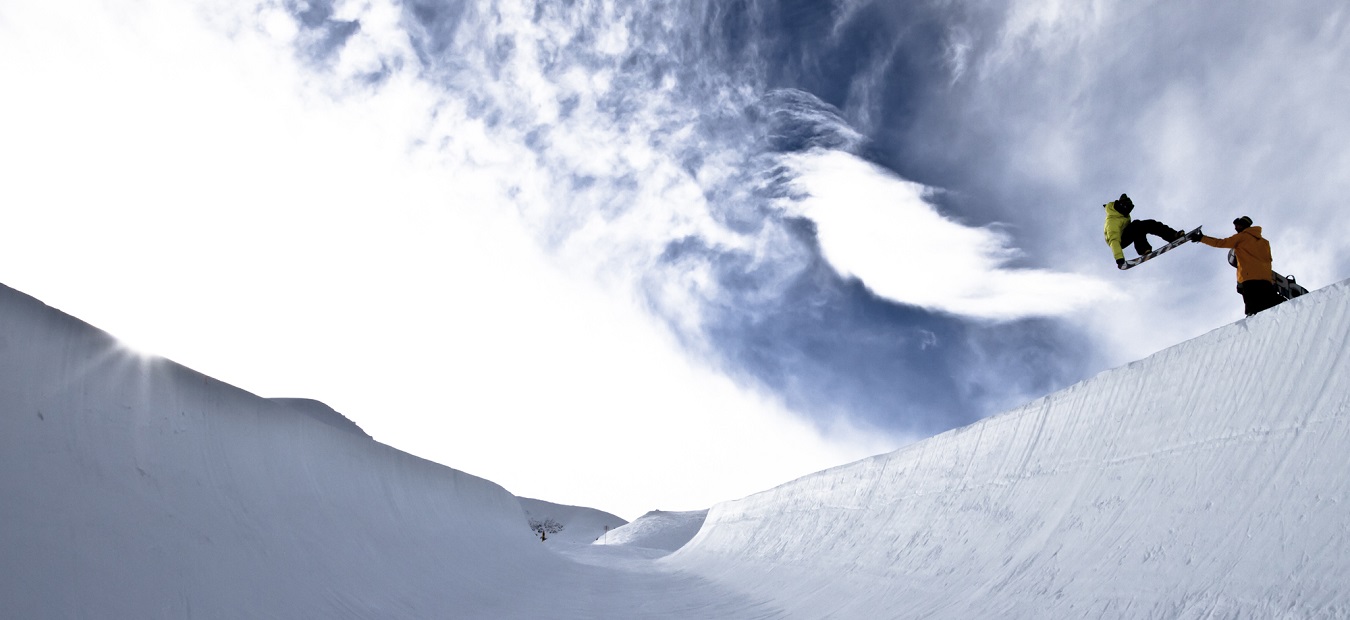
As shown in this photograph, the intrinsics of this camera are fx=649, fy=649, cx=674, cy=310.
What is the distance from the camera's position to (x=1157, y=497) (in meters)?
3.38

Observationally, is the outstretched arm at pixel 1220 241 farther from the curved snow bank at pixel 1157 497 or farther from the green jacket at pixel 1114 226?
the curved snow bank at pixel 1157 497

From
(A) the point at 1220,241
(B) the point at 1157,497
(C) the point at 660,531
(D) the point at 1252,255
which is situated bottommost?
(B) the point at 1157,497

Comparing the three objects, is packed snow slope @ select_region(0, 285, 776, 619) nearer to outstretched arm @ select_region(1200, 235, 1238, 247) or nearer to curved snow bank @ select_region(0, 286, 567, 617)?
curved snow bank @ select_region(0, 286, 567, 617)

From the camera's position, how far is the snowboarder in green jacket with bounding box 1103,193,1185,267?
681 centimetres

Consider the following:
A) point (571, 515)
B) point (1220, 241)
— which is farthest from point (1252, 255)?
point (571, 515)

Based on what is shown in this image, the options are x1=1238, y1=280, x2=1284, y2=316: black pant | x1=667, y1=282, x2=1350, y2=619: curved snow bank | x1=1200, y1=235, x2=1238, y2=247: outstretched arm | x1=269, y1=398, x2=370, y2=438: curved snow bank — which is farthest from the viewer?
x1=269, y1=398, x2=370, y2=438: curved snow bank

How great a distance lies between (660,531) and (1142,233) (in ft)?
129

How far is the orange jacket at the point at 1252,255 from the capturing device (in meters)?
5.51

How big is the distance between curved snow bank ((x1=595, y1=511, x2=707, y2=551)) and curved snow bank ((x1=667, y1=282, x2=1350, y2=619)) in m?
35.9

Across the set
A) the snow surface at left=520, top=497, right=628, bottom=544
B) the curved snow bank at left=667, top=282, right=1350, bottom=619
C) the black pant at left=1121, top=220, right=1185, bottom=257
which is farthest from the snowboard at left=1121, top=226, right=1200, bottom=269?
the snow surface at left=520, top=497, right=628, bottom=544

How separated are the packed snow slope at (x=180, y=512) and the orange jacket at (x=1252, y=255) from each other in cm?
565

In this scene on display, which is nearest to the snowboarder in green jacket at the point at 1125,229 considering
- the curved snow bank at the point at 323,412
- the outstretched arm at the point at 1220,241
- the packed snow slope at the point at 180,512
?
the outstretched arm at the point at 1220,241

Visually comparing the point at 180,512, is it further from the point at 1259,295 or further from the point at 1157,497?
the point at 1259,295

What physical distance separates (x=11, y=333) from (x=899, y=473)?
716 centimetres
